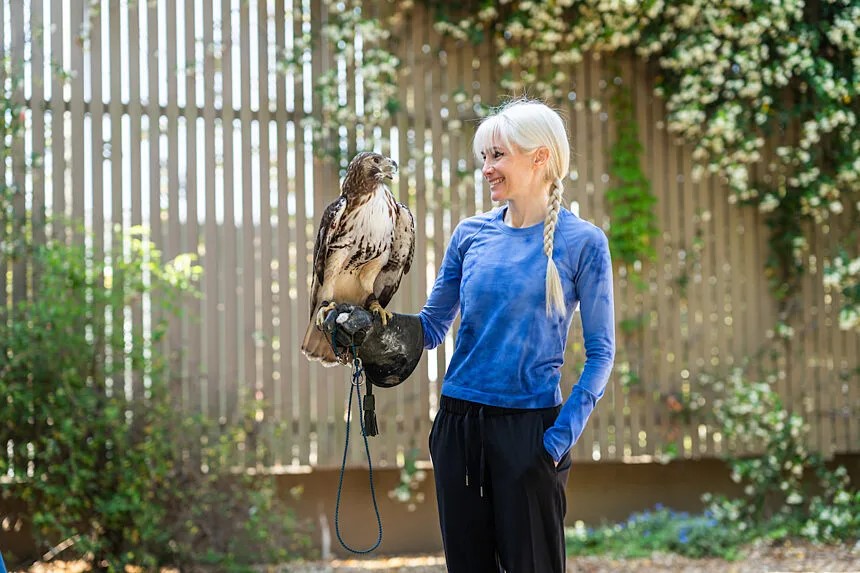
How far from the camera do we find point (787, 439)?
5.24m

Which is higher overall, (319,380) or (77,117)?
(77,117)

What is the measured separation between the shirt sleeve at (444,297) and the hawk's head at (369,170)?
0.23 m

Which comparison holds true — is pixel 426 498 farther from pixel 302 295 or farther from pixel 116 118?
pixel 116 118

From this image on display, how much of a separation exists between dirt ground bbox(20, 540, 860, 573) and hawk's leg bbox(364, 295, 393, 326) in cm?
255

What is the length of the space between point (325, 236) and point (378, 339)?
1.11 ft

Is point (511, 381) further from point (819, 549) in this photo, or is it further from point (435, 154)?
point (819, 549)

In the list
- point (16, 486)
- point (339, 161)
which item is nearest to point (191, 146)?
point (339, 161)

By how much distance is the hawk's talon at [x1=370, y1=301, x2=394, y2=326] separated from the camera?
2.27 meters

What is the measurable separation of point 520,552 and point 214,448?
2.73 meters

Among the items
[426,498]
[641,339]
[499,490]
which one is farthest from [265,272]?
[499,490]

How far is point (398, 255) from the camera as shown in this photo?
2.43 meters

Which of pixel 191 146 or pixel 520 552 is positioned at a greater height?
pixel 191 146

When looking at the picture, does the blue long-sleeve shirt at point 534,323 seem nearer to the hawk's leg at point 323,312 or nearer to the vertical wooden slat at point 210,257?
the hawk's leg at point 323,312

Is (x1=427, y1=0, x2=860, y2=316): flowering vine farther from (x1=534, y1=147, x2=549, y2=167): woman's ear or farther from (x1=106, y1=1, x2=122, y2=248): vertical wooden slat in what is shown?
(x1=534, y1=147, x2=549, y2=167): woman's ear
